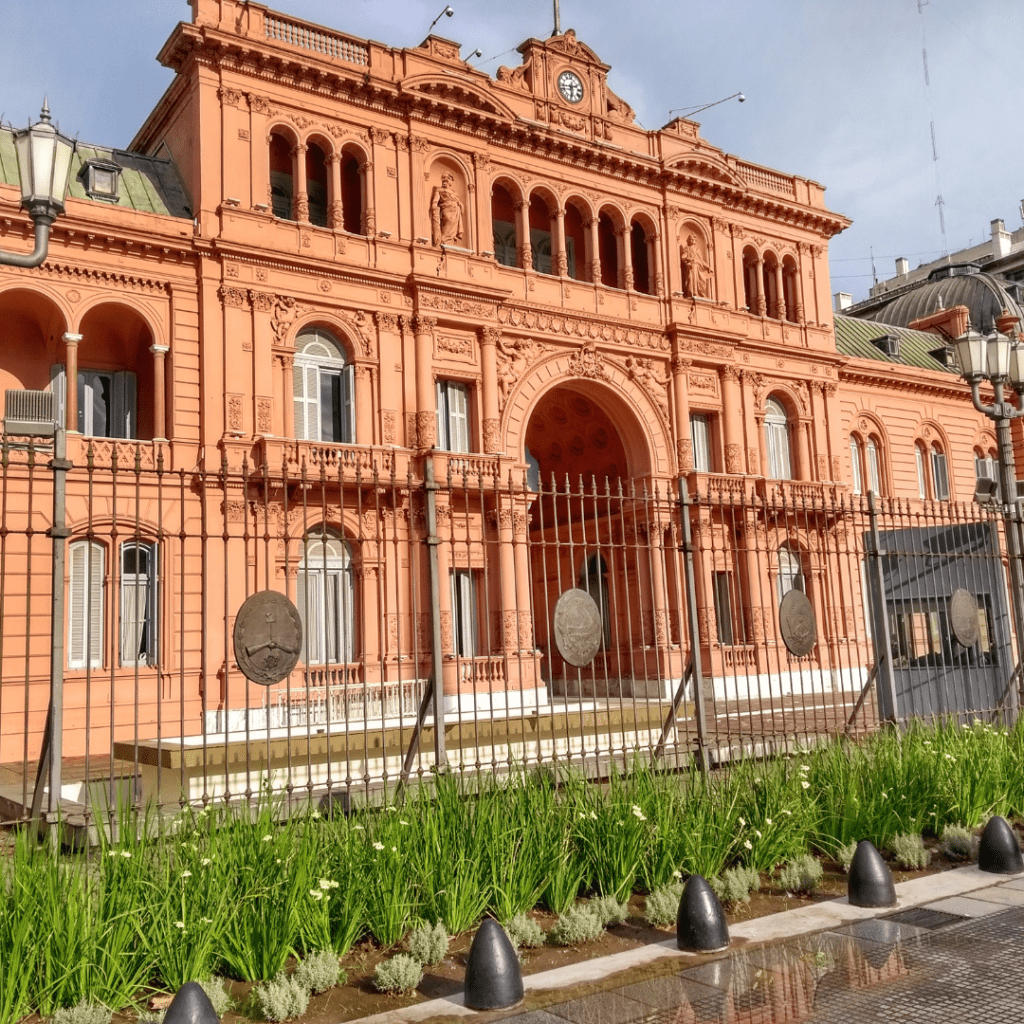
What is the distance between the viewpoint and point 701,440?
27.2 m

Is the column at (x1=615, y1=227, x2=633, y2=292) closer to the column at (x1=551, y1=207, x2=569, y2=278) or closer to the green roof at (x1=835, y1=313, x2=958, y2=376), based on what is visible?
the column at (x1=551, y1=207, x2=569, y2=278)

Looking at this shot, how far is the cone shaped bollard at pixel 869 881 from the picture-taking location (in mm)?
6695

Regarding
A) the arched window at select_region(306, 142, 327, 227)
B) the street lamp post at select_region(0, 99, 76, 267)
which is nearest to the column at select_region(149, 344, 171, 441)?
the arched window at select_region(306, 142, 327, 227)

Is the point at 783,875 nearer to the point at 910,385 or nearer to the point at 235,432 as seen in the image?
the point at 235,432

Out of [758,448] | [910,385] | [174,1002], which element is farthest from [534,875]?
[910,385]

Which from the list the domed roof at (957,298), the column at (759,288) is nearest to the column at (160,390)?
the column at (759,288)

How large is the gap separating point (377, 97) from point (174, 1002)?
2112 centimetres

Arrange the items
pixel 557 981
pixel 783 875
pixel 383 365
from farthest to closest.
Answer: pixel 383 365, pixel 783 875, pixel 557 981

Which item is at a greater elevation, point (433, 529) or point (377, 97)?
point (377, 97)

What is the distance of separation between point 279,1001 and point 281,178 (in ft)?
66.7

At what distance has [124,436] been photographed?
20.3 metres

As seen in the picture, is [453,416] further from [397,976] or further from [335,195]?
[397,976]

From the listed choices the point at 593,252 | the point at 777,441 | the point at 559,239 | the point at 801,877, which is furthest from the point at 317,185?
the point at 801,877

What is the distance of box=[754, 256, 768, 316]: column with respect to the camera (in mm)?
28750
